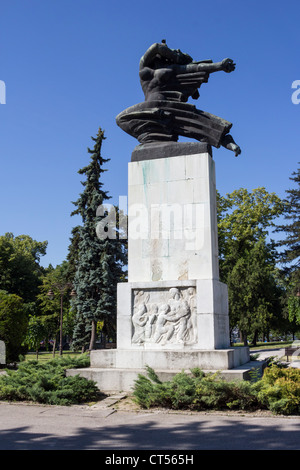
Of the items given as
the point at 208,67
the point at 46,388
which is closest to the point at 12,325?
the point at 46,388

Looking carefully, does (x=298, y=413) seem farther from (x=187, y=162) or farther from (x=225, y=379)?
(x=187, y=162)

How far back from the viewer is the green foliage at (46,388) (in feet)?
25.7

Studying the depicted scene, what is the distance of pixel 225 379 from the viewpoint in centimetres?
793

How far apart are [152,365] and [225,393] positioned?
2.26 metres

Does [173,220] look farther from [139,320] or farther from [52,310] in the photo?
[52,310]

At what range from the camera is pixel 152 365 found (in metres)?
8.97

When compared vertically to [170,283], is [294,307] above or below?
below

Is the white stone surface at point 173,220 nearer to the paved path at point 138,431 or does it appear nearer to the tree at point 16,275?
the paved path at point 138,431

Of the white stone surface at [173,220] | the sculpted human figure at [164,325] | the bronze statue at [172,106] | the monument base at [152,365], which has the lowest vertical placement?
the monument base at [152,365]

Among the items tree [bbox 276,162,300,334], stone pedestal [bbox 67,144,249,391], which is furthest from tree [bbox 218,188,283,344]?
stone pedestal [bbox 67,144,249,391]

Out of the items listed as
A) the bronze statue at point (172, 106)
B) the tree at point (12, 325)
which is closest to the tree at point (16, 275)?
the tree at point (12, 325)

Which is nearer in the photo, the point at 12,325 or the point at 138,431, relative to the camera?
the point at 138,431

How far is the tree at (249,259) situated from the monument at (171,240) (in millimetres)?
24234

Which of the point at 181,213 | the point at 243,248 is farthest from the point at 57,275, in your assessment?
the point at 181,213
